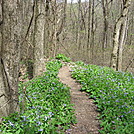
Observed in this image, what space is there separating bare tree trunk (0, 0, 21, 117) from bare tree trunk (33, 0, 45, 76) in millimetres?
4281

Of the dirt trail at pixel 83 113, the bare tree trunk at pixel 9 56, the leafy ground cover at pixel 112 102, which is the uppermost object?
the bare tree trunk at pixel 9 56

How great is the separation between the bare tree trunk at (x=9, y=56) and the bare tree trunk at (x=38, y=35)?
428 centimetres

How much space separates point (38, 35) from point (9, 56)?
4.52 m

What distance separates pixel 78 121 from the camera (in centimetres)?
396

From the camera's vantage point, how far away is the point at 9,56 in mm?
2979

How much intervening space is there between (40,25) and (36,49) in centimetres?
110

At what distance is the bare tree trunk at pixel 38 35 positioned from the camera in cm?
720

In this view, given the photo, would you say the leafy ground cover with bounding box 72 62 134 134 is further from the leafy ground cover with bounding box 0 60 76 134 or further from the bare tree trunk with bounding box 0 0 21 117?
the bare tree trunk with bounding box 0 0 21 117

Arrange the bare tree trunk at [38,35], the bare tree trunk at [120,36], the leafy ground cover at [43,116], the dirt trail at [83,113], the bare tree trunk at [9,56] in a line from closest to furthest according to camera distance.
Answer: the bare tree trunk at [9,56] < the leafy ground cover at [43,116] < the dirt trail at [83,113] < the bare tree trunk at [38,35] < the bare tree trunk at [120,36]

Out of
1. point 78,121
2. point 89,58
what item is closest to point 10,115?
point 78,121

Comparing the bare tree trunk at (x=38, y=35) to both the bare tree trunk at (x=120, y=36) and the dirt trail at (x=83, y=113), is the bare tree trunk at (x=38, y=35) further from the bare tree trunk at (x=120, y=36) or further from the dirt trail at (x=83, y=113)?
the bare tree trunk at (x=120, y=36)

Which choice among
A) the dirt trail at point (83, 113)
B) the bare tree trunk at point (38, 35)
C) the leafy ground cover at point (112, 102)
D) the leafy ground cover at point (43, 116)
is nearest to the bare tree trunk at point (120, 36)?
the leafy ground cover at point (112, 102)

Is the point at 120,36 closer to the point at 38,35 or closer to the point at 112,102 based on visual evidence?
the point at 38,35

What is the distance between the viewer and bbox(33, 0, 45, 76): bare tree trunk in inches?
283
